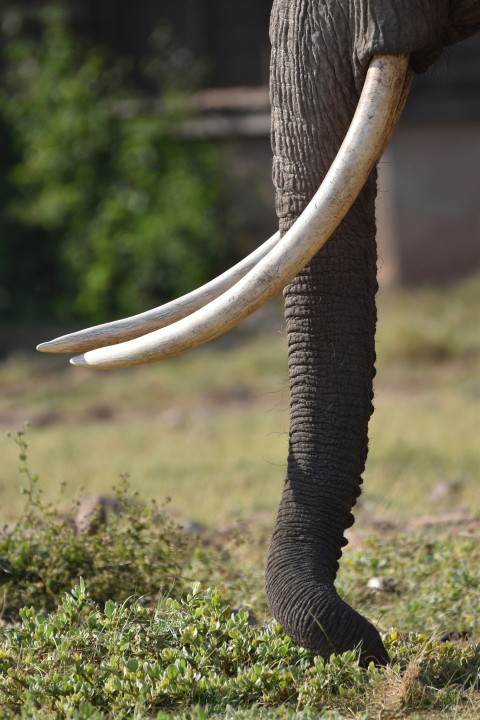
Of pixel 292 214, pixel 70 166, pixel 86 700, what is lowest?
pixel 86 700

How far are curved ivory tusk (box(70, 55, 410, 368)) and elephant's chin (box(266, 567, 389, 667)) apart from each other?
2.16ft

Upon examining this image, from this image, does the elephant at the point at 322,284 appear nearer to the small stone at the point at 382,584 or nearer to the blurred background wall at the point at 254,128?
the small stone at the point at 382,584

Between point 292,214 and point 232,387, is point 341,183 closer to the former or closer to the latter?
point 292,214

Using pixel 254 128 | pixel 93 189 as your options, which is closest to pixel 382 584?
pixel 254 128

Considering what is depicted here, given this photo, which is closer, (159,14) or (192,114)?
(192,114)

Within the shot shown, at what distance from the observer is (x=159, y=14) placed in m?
13.7

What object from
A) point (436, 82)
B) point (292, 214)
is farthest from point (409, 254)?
point (292, 214)

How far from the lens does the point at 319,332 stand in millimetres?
3248

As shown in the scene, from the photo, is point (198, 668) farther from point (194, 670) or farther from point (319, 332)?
point (319, 332)

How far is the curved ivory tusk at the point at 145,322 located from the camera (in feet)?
10.2

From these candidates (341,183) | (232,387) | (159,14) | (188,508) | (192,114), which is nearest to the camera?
(341,183)

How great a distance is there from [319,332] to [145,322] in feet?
1.46

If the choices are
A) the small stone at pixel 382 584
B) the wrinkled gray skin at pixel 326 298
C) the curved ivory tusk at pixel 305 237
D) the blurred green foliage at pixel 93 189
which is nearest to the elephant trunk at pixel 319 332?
the wrinkled gray skin at pixel 326 298

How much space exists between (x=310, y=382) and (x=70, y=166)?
975cm
